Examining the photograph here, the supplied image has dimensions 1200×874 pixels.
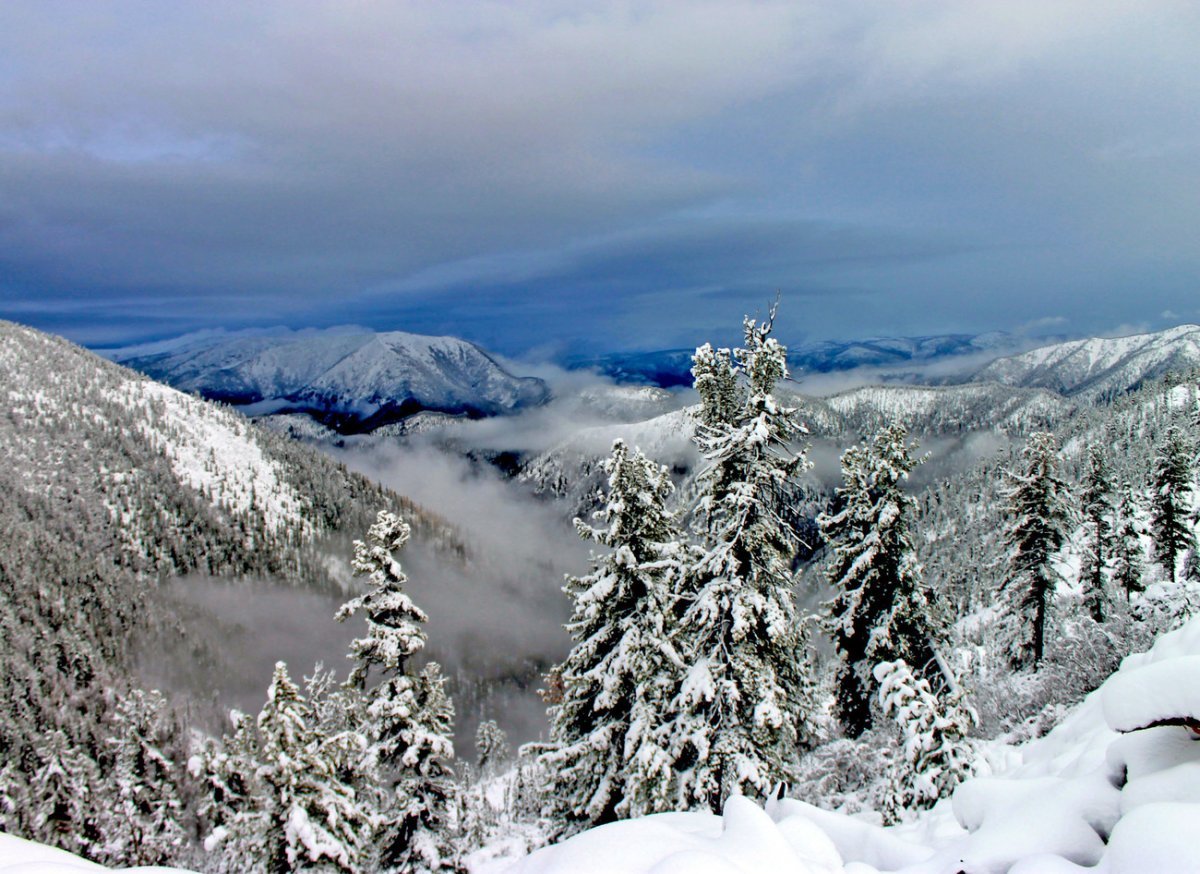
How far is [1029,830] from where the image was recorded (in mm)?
3893

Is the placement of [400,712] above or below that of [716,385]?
below

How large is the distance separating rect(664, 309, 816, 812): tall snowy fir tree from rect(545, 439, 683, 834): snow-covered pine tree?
1505 millimetres

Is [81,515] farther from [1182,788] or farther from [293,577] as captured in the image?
[1182,788]

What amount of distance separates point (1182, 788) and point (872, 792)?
584 inches

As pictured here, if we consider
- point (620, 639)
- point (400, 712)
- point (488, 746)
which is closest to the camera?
point (620, 639)

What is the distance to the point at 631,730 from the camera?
14086 millimetres

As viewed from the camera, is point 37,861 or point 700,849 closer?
point 700,849

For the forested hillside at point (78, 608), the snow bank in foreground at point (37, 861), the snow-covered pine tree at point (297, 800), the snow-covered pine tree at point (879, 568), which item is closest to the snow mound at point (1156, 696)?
the snow bank in foreground at point (37, 861)

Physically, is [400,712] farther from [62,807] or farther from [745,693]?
[62,807]

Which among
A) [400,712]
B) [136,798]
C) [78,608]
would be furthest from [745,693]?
[78,608]

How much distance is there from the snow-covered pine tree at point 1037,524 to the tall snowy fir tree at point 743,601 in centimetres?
1961

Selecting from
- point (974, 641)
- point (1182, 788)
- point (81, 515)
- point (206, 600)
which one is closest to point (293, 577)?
point (206, 600)

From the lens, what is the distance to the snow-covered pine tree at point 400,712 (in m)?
17.5

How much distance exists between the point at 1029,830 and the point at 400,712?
1730 cm
